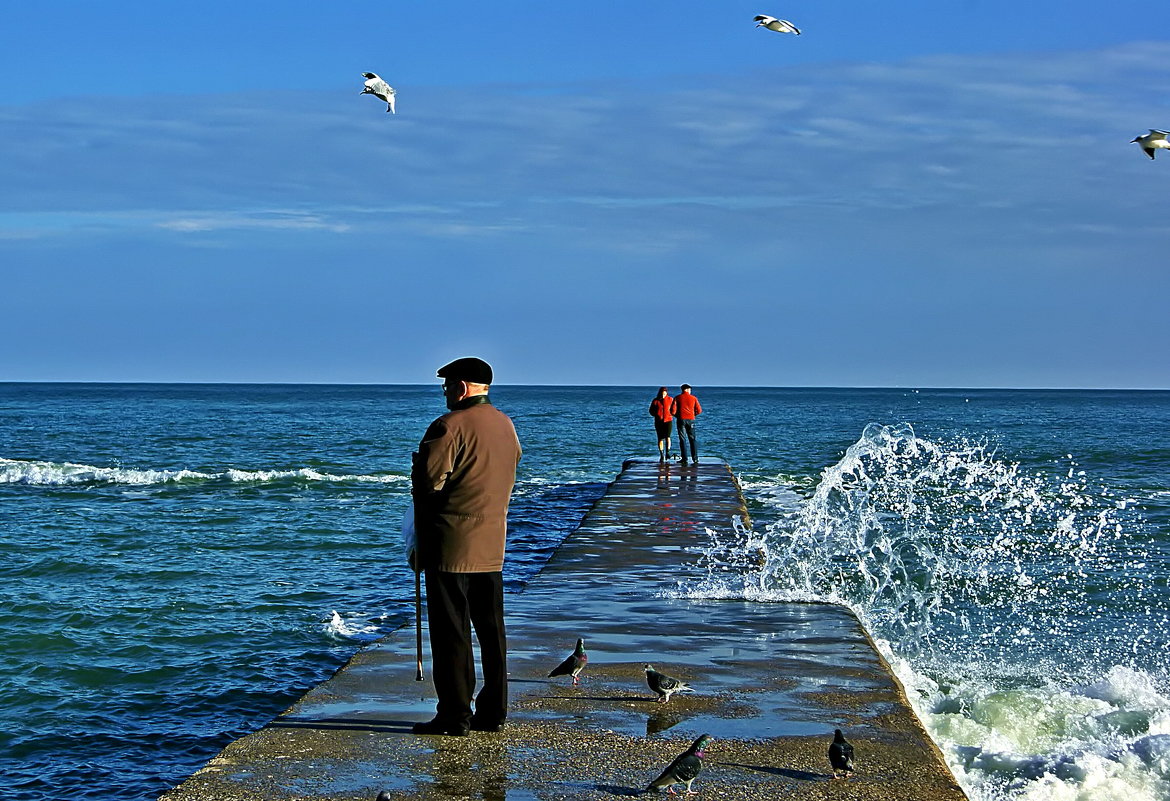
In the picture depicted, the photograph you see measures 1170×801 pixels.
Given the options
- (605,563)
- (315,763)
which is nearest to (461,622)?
(315,763)

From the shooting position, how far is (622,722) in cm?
708

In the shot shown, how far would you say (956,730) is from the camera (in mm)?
9164

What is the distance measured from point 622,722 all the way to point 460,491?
1.60 m

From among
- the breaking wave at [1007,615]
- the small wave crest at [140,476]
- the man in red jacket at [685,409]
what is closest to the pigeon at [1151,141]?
the breaking wave at [1007,615]

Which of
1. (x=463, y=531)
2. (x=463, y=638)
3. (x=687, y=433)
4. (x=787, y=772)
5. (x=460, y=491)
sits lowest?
(x=787, y=772)

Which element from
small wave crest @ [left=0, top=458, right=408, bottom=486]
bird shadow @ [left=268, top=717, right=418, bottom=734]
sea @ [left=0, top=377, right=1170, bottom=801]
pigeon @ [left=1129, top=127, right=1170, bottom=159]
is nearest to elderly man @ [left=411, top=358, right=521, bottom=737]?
bird shadow @ [left=268, top=717, right=418, bottom=734]

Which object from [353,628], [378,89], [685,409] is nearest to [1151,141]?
[378,89]

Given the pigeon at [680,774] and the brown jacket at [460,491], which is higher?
the brown jacket at [460,491]

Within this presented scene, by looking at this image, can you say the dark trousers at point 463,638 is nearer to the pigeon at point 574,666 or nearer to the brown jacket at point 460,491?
the brown jacket at point 460,491

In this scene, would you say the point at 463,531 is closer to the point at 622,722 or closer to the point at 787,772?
the point at 622,722

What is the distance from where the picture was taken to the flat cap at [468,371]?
670 centimetres

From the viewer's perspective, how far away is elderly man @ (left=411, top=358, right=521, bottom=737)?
6.55 meters

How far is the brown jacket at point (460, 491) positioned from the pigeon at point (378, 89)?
359 cm

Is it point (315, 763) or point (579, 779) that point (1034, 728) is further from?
point (315, 763)
